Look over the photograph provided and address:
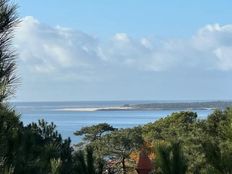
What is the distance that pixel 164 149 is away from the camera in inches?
293

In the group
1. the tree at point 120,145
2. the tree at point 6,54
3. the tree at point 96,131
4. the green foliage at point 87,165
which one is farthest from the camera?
the tree at point 96,131

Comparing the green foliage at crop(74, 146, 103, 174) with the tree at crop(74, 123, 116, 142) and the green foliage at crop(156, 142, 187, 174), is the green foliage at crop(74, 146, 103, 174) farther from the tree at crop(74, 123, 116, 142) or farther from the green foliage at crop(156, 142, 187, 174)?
the tree at crop(74, 123, 116, 142)

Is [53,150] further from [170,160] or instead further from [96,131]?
[96,131]

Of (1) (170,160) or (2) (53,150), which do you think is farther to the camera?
(2) (53,150)

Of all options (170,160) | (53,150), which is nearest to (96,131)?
(53,150)

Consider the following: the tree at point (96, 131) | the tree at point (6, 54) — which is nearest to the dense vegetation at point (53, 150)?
the tree at point (6, 54)

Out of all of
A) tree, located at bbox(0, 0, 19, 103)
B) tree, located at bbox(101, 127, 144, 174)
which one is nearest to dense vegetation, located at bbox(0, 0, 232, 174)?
tree, located at bbox(0, 0, 19, 103)

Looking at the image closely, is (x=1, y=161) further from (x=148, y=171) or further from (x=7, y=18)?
(x=148, y=171)

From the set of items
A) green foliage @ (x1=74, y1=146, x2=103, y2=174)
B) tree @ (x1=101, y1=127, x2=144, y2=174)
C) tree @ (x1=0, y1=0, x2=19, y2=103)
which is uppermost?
tree @ (x1=0, y1=0, x2=19, y2=103)

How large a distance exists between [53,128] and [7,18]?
15.0 meters

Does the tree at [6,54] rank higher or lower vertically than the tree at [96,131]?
higher

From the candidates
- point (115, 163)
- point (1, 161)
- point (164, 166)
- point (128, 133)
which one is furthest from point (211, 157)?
point (128, 133)

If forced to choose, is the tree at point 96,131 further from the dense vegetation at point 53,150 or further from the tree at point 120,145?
the dense vegetation at point 53,150

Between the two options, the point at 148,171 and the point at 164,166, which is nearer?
the point at 164,166
